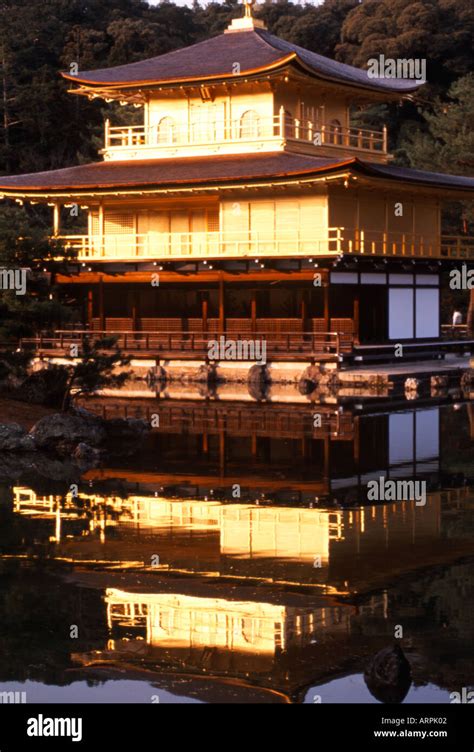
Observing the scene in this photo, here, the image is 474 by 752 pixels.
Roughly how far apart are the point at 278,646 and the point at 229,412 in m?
21.5

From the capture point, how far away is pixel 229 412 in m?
34.8

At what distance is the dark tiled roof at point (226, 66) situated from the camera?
4847 cm

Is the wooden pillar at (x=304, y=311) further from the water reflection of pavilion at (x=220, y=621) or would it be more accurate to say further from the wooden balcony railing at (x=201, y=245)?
the water reflection of pavilion at (x=220, y=621)

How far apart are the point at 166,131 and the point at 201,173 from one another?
5681 millimetres

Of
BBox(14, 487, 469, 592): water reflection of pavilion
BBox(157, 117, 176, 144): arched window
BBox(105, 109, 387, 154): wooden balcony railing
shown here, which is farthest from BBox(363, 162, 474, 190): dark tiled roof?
BBox(14, 487, 469, 592): water reflection of pavilion

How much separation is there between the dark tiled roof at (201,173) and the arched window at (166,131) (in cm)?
129

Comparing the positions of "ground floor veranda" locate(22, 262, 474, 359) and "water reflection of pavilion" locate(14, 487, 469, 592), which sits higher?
"ground floor veranda" locate(22, 262, 474, 359)

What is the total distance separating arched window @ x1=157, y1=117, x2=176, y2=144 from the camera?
50.9 metres

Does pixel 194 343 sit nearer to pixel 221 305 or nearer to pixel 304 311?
pixel 221 305

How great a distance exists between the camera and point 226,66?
4891cm

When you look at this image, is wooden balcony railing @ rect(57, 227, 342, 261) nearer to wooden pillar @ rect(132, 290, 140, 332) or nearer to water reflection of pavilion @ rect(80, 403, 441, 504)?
wooden pillar @ rect(132, 290, 140, 332)

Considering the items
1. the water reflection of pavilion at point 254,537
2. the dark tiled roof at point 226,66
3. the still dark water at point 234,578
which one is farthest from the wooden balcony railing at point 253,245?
the water reflection of pavilion at point 254,537

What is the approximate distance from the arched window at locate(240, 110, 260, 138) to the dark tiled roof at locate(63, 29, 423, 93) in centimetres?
177
